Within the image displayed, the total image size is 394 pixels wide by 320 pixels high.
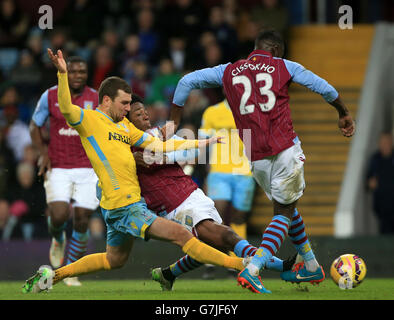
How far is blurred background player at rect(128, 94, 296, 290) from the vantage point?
28.0ft

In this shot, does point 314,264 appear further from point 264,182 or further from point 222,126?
point 222,126

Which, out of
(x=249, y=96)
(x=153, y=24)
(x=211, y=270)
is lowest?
(x=211, y=270)

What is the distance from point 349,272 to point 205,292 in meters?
1.33

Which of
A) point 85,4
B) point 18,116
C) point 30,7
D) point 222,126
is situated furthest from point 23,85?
point 222,126

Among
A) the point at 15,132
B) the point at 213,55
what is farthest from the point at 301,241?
the point at 15,132

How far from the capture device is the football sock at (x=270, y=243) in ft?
26.3

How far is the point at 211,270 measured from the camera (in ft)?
39.8

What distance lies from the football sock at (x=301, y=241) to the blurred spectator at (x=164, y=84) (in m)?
7.02

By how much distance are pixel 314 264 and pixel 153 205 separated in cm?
155

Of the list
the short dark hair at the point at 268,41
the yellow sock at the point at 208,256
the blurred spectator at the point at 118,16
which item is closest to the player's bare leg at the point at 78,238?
the yellow sock at the point at 208,256

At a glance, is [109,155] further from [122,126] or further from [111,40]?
[111,40]

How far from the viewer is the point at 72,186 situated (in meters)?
10.9

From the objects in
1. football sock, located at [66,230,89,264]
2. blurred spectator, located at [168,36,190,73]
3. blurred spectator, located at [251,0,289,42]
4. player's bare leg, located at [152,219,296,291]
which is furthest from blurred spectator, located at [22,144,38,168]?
player's bare leg, located at [152,219,296,291]

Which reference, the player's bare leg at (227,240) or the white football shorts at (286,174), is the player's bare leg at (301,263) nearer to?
the player's bare leg at (227,240)
